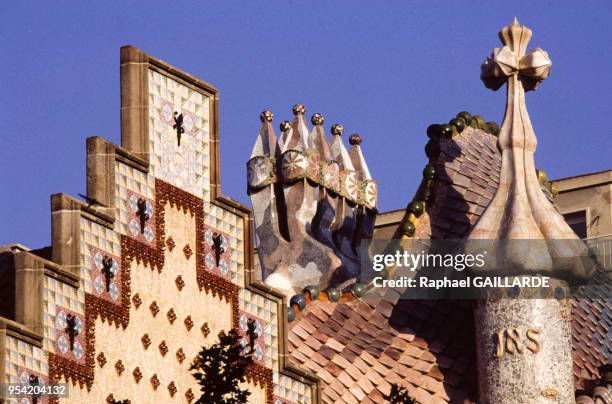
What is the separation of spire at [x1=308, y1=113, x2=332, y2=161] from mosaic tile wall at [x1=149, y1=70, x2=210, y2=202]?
33.8 ft

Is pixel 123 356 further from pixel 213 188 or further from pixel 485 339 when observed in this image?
pixel 485 339

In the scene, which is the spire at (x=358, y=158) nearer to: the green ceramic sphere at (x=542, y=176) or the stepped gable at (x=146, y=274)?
the green ceramic sphere at (x=542, y=176)

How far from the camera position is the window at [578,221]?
51.4m

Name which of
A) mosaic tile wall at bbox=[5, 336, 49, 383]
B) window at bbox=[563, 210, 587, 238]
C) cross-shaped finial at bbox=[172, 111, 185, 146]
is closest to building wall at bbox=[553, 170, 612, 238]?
window at bbox=[563, 210, 587, 238]

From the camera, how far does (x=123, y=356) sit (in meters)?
30.4

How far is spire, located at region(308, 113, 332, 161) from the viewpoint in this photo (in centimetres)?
4306

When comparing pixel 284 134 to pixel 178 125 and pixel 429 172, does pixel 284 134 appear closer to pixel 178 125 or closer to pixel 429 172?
pixel 429 172

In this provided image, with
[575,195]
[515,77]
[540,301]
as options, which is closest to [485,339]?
[540,301]

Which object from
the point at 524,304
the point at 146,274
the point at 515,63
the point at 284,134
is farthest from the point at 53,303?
the point at 284,134

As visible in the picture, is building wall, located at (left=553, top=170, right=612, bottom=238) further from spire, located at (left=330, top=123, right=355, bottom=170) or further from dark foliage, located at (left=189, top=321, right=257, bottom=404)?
dark foliage, located at (left=189, top=321, right=257, bottom=404)

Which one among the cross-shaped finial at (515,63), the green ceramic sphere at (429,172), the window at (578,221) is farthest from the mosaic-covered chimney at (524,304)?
the window at (578,221)

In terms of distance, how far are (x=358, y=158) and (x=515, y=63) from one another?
8.89 m

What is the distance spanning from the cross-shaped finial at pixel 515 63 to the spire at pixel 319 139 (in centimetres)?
706

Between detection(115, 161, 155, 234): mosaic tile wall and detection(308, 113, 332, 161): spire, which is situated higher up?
detection(308, 113, 332, 161): spire
